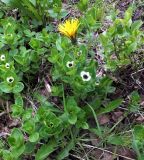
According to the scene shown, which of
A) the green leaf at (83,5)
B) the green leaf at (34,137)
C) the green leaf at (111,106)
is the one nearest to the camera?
the green leaf at (34,137)

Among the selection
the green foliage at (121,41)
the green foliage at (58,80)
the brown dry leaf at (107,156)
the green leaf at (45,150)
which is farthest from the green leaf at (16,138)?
the green foliage at (121,41)

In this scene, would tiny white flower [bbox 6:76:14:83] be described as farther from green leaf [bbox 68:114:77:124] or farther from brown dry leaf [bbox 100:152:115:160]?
brown dry leaf [bbox 100:152:115:160]

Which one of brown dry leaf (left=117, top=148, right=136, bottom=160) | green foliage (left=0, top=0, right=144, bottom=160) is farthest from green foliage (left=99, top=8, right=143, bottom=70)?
brown dry leaf (left=117, top=148, right=136, bottom=160)

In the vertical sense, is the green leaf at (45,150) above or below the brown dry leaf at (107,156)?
above

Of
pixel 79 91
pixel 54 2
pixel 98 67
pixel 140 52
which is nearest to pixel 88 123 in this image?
pixel 79 91

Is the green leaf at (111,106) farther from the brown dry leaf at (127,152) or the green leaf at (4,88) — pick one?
the green leaf at (4,88)

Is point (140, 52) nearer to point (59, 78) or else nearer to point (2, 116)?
point (59, 78)

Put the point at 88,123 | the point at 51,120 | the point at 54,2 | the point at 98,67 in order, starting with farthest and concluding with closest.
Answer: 1. the point at 54,2
2. the point at 98,67
3. the point at 88,123
4. the point at 51,120

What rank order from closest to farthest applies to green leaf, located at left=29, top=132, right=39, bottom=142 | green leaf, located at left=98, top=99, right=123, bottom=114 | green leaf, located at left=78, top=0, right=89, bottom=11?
green leaf, located at left=29, top=132, right=39, bottom=142
green leaf, located at left=98, top=99, right=123, bottom=114
green leaf, located at left=78, top=0, right=89, bottom=11
